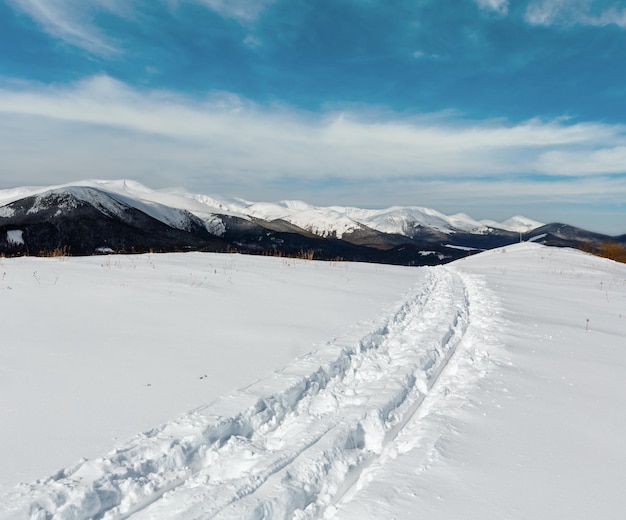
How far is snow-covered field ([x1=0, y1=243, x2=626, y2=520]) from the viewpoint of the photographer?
3.11 m

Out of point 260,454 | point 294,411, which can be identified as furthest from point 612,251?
point 260,454

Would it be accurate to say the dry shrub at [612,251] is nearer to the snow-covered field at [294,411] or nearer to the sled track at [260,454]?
the snow-covered field at [294,411]

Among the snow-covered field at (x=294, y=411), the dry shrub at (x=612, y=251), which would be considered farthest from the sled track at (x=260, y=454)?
the dry shrub at (x=612, y=251)

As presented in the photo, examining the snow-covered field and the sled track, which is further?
the snow-covered field

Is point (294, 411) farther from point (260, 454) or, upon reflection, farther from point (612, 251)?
point (612, 251)

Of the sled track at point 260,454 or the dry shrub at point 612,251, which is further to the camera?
the dry shrub at point 612,251

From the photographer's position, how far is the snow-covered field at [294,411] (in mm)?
3105

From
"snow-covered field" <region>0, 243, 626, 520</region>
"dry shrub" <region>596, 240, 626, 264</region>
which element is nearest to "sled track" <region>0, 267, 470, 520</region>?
"snow-covered field" <region>0, 243, 626, 520</region>

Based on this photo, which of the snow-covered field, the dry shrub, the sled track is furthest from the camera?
the dry shrub

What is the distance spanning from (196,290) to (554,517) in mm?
8637

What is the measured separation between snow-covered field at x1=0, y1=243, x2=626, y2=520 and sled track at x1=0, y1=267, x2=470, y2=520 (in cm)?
2

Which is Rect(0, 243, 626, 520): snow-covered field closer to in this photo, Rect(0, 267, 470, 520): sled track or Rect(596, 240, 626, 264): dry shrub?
Rect(0, 267, 470, 520): sled track

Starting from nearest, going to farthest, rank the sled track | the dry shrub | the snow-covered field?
1. the sled track
2. the snow-covered field
3. the dry shrub

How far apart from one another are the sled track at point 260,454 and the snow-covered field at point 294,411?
0.02m
